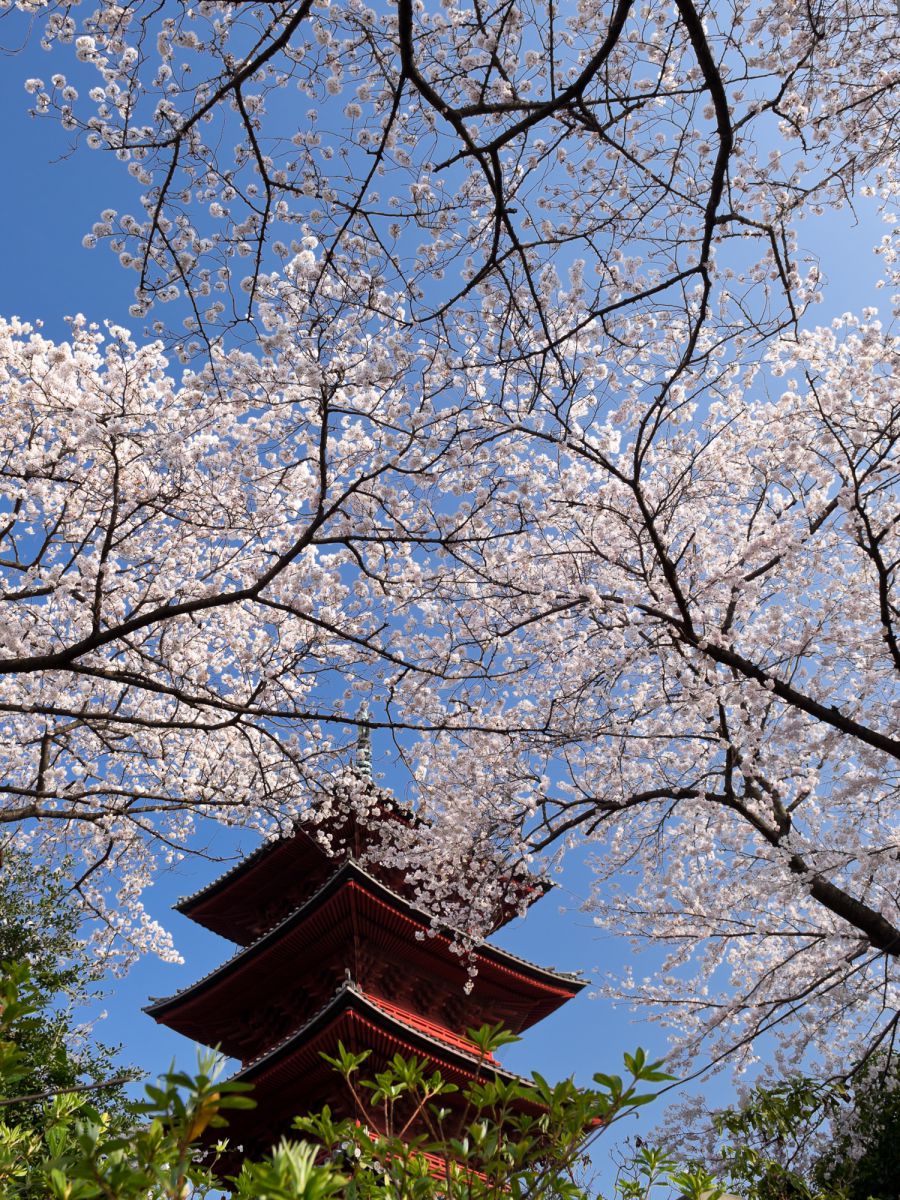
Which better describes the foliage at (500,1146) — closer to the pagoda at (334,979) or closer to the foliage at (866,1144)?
the foliage at (866,1144)

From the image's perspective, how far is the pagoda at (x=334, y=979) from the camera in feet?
36.3

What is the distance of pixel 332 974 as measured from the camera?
12.9 metres

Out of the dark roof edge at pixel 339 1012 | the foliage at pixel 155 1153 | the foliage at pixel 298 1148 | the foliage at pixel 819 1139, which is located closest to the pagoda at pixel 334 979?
the dark roof edge at pixel 339 1012

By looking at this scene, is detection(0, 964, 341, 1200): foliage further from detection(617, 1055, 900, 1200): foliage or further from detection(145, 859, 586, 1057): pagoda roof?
detection(145, 859, 586, 1057): pagoda roof

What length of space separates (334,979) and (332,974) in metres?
0.08

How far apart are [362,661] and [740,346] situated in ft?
13.9

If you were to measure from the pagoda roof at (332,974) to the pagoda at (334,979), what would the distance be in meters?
0.02

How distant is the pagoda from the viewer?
11.1m

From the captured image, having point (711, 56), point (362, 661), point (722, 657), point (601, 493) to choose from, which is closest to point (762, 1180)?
point (722, 657)

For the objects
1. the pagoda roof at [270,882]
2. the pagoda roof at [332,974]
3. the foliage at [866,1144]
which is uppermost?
the pagoda roof at [270,882]

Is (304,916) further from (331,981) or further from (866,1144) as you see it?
(866,1144)

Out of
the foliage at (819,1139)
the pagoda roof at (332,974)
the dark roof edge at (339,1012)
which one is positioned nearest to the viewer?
the foliage at (819,1139)

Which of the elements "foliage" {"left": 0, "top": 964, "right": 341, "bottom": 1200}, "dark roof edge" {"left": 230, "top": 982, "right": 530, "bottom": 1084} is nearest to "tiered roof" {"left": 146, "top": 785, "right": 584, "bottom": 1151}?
"dark roof edge" {"left": 230, "top": 982, "right": 530, "bottom": 1084}

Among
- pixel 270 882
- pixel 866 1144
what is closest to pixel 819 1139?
pixel 866 1144
